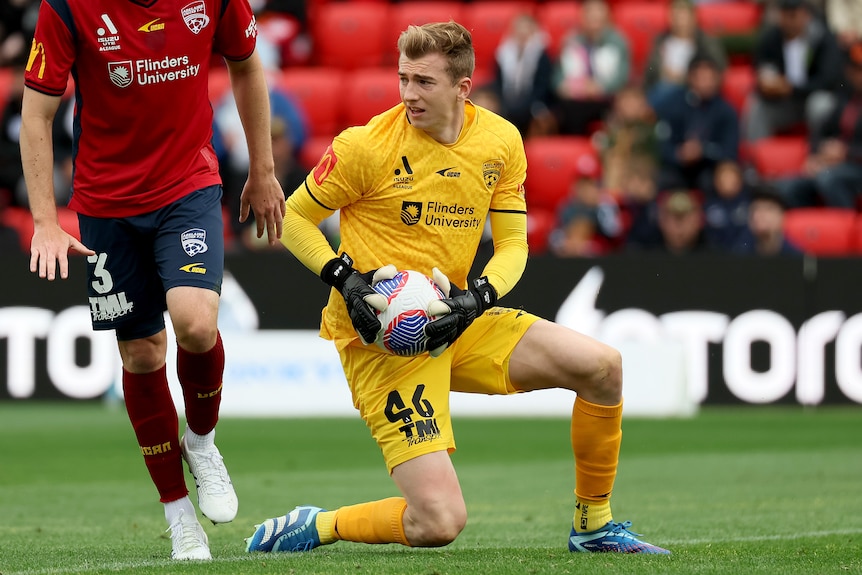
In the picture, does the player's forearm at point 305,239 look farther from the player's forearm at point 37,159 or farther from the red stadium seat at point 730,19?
the red stadium seat at point 730,19

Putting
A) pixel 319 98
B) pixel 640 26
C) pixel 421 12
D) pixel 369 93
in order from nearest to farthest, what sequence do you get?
pixel 369 93
pixel 319 98
pixel 640 26
pixel 421 12

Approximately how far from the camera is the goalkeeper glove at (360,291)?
573 centimetres

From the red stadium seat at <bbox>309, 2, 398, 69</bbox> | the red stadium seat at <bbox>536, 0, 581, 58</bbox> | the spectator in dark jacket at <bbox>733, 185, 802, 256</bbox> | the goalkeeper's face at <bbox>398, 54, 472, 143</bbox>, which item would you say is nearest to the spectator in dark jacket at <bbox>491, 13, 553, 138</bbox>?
the red stadium seat at <bbox>536, 0, 581, 58</bbox>

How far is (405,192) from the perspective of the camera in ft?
19.7

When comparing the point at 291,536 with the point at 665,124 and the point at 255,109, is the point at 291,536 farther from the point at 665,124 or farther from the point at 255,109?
the point at 665,124

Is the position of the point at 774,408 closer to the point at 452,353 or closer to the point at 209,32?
the point at 452,353

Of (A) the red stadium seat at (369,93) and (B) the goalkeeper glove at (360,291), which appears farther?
(A) the red stadium seat at (369,93)

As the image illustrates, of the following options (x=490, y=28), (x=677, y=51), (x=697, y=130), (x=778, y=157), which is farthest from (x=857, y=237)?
(x=490, y=28)

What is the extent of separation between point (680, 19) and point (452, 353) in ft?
32.7

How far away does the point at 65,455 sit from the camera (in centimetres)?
1055

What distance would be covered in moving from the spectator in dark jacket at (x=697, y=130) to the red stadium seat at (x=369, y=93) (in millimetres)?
3142

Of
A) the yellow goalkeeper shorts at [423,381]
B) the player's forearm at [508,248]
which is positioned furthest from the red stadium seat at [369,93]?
the yellow goalkeeper shorts at [423,381]

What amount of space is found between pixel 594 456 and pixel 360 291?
1239 mm

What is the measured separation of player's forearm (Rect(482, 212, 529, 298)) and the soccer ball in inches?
17.1
